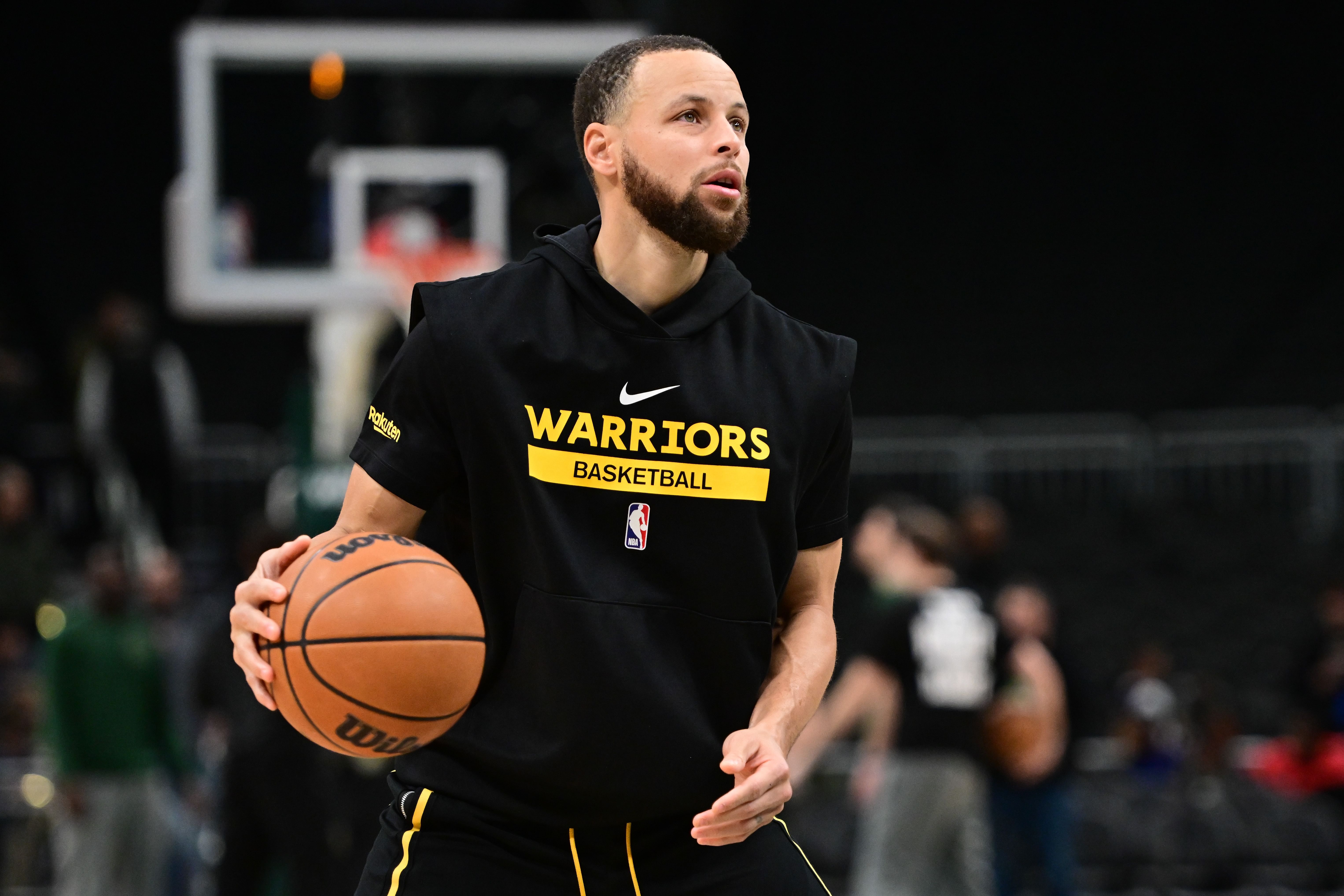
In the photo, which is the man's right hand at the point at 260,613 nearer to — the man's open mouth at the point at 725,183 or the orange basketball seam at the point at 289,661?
the orange basketball seam at the point at 289,661

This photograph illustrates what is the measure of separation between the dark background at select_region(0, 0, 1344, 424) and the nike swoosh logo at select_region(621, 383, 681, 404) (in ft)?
51.1

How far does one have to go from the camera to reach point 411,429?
288cm

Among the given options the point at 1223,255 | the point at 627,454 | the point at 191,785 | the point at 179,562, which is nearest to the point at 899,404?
the point at 1223,255

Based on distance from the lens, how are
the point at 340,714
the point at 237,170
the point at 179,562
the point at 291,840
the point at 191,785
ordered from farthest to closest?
the point at 179,562 < the point at 237,170 < the point at 191,785 < the point at 291,840 < the point at 340,714

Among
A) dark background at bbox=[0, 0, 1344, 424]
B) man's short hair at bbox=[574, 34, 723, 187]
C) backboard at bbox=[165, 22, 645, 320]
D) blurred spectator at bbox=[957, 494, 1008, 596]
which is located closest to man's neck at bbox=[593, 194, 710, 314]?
man's short hair at bbox=[574, 34, 723, 187]

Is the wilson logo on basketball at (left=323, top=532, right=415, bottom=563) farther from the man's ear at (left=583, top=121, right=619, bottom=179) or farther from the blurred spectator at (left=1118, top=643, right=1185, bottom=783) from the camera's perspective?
the blurred spectator at (left=1118, top=643, right=1185, bottom=783)

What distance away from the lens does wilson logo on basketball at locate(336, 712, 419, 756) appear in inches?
107

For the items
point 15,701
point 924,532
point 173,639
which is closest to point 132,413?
point 15,701

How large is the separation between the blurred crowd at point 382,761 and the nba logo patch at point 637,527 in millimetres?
4191

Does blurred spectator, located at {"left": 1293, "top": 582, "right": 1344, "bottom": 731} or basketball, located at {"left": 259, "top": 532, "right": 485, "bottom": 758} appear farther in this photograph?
blurred spectator, located at {"left": 1293, "top": 582, "right": 1344, "bottom": 731}

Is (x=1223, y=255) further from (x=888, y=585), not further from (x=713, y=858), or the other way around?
(x=713, y=858)

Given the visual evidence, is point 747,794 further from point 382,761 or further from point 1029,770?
point 1029,770

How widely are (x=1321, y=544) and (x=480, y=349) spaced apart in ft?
43.6

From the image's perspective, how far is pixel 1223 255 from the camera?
19.0m
